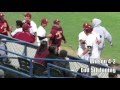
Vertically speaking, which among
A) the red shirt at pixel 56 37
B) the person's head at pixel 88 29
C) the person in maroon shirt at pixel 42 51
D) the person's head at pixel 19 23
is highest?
the person's head at pixel 19 23

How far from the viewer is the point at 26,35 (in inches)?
507

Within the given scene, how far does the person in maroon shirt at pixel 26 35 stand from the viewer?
1282 cm

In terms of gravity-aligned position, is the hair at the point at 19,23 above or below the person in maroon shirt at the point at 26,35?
above

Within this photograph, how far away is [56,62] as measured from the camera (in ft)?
37.5

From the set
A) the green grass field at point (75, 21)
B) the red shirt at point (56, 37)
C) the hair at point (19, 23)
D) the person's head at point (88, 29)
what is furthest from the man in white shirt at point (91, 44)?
the green grass field at point (75, 21)

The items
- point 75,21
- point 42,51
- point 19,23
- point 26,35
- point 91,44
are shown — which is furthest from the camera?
point 75,21

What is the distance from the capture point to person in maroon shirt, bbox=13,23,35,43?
1282 cm

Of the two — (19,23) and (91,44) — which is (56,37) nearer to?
(19,23)

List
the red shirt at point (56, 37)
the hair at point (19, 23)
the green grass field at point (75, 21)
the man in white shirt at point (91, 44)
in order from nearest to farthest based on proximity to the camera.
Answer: the man in white shirt at point (91, 44) → the hair at point (19, 23) → the red shirt at point (56, 37) → the green grass field at point (75, 21)

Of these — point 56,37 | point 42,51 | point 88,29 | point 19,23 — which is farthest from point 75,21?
point 42,51

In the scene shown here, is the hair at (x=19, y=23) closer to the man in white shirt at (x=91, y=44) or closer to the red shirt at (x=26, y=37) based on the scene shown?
the red shirt at (x=26, y=37)

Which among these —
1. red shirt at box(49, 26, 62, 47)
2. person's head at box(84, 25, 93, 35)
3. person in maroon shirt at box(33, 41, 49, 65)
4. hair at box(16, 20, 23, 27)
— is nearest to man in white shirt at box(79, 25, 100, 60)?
person's head at box(84, 25, 93, 35)
